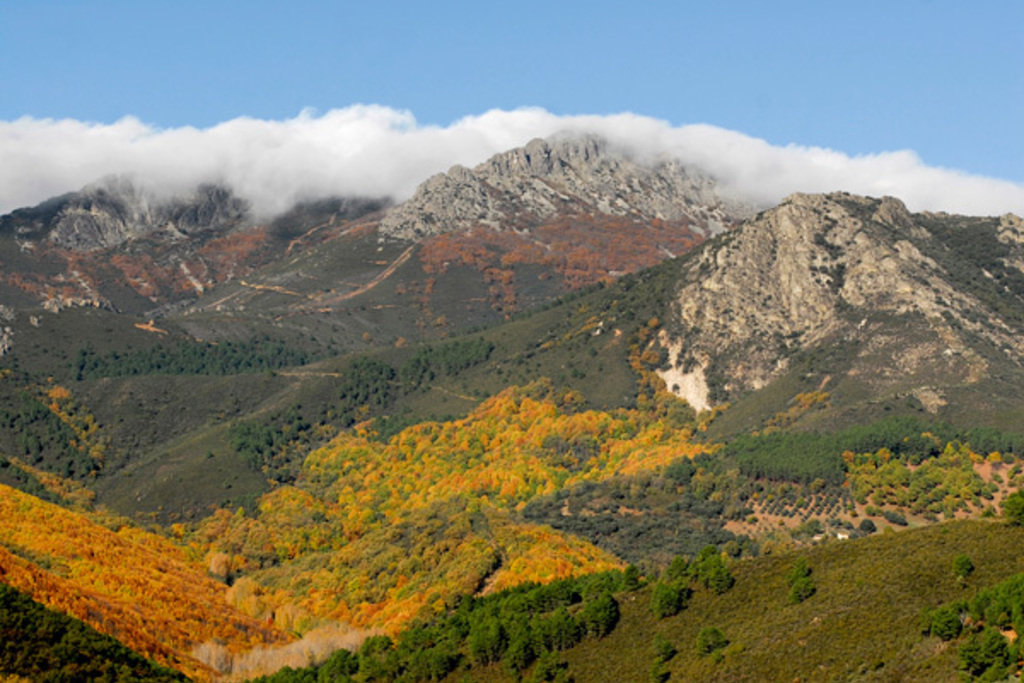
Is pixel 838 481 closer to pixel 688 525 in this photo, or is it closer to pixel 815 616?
pixel 688 525

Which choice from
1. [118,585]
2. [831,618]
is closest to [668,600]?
[831,618]

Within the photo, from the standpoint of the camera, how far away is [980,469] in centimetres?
18650

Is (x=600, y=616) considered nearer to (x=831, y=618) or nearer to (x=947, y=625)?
(x=831, y=618)

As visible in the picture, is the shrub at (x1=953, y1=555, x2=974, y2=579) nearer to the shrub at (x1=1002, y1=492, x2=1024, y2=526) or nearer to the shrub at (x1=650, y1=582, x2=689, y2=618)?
the shrub at (x1=1002, y1=492, x2=1024, y2=526)

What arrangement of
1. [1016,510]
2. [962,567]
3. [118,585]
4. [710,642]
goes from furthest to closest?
[118,585]
[1016,510]
[710,642]
[962,567]

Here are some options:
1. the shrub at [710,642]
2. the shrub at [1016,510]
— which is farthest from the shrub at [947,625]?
the shrub at [1016,510]

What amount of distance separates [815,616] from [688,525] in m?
89.2

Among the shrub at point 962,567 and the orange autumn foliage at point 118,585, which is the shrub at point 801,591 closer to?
the shrub at point 962,567

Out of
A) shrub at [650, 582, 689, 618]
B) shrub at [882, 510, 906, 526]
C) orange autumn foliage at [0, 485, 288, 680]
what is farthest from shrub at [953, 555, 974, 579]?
orange autumn foliage at [0, 485, 288, 680]

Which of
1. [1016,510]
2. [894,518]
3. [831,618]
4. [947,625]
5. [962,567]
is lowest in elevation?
[894,518]

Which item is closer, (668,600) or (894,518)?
(668,600)

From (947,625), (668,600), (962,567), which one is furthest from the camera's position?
(668,600)

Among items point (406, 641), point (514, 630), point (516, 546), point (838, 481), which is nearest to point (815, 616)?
point (514, 630)

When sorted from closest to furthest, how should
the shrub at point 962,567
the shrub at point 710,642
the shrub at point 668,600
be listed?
the shrub at point 962,567
the shrub at point 710,642
the shrub at point 668,600
